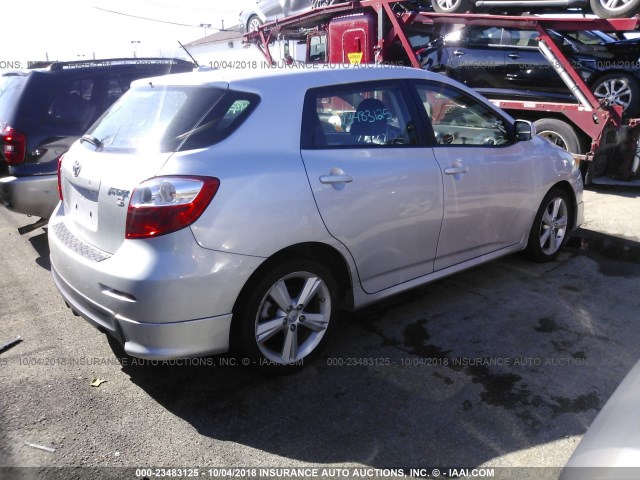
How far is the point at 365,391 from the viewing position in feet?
9.57

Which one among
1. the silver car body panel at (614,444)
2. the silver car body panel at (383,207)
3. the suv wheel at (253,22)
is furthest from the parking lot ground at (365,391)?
the suv wheel at (253,22)

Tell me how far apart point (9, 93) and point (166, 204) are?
3732mm

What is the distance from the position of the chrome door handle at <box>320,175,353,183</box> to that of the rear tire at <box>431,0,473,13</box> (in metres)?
5.73

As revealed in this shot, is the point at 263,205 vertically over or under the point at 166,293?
over

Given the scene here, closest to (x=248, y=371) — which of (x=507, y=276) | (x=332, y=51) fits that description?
(x=507, y=276)

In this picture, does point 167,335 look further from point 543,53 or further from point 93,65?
point 543,53

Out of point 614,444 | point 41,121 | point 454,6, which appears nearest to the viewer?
point 614,444

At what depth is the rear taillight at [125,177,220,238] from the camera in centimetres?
248

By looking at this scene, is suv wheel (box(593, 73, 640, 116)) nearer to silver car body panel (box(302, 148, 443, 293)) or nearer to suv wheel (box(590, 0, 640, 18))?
suv wheel (box(590, 0, 640, 18))

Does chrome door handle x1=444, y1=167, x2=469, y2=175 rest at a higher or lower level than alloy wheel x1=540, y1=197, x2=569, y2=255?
higher

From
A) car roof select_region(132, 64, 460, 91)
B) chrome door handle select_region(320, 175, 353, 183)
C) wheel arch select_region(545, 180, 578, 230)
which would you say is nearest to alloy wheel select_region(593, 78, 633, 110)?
wheel arch select_region(545, 180, 578, 230)

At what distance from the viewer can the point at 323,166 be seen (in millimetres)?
2939

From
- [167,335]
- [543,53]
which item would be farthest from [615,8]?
[167,335]

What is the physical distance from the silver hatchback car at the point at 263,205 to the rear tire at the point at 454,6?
14.2 ft
